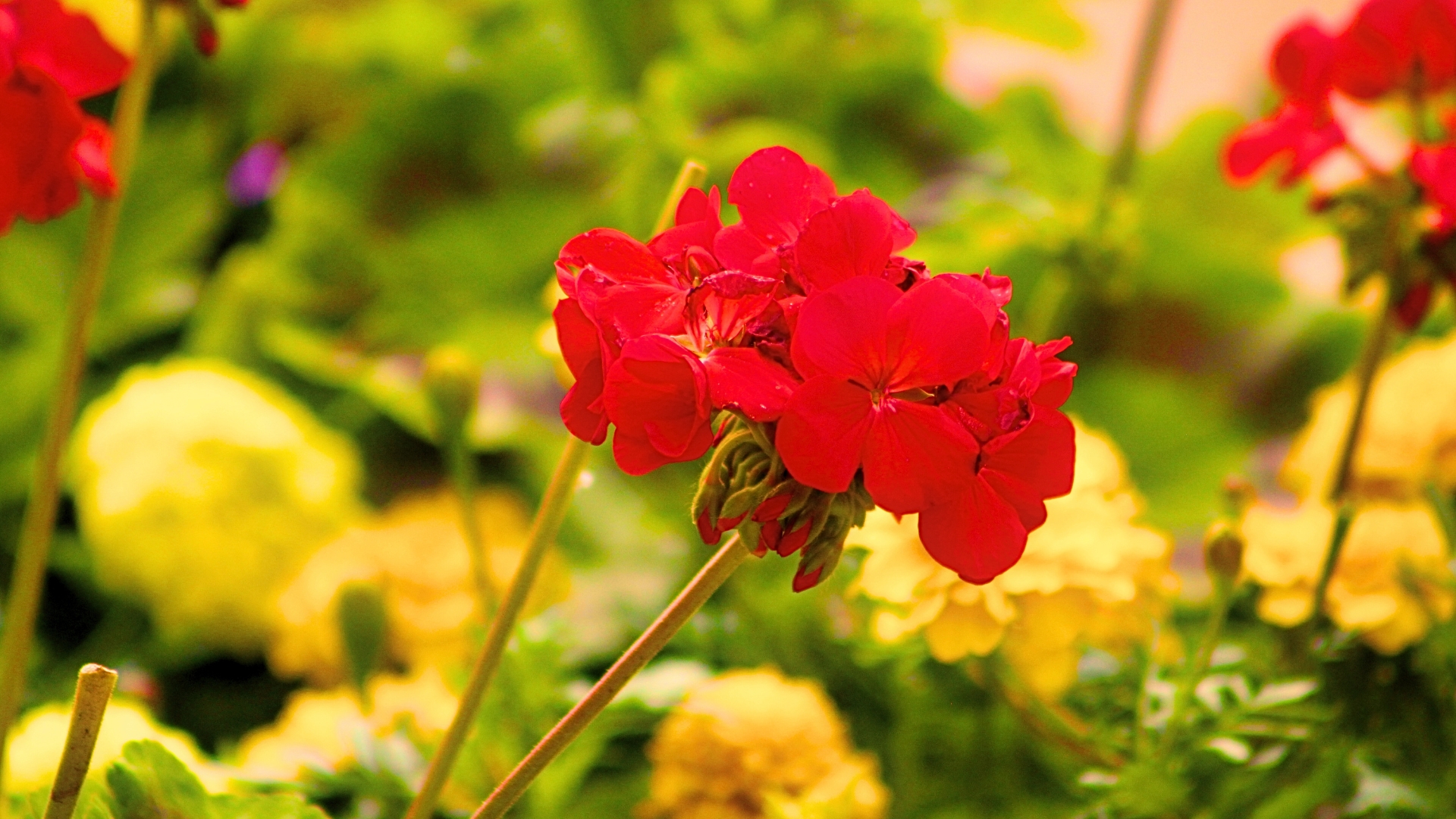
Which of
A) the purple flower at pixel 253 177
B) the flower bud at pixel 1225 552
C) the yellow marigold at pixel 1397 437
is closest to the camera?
the flower bud at pixel 1225 552

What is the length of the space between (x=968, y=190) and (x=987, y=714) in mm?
319

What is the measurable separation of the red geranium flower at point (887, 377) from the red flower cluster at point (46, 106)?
16 cm

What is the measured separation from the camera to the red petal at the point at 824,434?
15 centimetres

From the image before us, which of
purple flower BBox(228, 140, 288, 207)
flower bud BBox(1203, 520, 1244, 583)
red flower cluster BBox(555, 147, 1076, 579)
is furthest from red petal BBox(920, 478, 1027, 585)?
purple flower BBox(228, 140, 288, 207)

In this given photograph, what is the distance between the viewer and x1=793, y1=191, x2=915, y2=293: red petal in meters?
0.16

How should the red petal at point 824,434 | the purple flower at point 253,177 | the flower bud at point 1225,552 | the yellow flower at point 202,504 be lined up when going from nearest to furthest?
the red petal at point 824,434, the flower bud at point 1225,552, the yellow flower at point 202,504, the purple flower at point 253,177

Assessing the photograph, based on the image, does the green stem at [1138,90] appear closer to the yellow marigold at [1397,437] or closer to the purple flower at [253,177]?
the yellow marigold at [1397,437]

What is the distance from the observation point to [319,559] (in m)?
0.46

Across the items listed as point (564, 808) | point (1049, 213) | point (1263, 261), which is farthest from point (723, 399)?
point (1263, 261)

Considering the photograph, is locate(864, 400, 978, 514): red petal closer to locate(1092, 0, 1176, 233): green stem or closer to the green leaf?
the green leaf

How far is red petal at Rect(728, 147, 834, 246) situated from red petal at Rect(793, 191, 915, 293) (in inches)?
0.4

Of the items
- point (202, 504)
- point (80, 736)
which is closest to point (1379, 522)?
point (80, 736)

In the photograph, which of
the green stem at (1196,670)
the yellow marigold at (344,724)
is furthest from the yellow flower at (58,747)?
the green stem at (1196,670)

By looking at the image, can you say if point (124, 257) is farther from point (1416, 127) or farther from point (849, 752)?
point (1416, 127)
